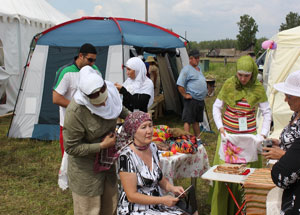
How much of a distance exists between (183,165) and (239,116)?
0.74m

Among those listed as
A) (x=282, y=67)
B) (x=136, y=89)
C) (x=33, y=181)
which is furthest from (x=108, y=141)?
(x=282, y=67)

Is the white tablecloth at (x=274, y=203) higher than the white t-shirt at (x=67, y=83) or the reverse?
the reverse

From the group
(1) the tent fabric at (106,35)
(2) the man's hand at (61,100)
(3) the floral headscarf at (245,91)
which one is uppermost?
(1) the tent fabric at (106,35)

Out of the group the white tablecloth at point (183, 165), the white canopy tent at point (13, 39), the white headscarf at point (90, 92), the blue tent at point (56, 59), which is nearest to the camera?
the white headscarf at point (90, 92)

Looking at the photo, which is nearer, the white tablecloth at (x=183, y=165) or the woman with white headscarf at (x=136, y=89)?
the white tablecloth at (x=183, y=165)

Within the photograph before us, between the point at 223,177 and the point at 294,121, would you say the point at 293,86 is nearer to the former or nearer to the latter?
the point at 294,121

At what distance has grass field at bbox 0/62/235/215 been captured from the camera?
385 cm

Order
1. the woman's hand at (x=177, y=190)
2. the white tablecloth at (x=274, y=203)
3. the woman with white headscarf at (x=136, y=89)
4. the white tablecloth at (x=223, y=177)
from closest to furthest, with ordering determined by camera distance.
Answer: the white tablecloth at (x=274, y=203)
the woman's hand at (x=177, y=190)
the white tablecloth at (x=223, y=177)
the woman with white headscarf at (x=136, y=89)

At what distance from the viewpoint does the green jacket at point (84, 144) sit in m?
2.31

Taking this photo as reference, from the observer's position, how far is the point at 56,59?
20.6ft

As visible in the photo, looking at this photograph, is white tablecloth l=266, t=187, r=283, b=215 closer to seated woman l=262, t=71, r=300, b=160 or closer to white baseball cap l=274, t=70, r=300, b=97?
seated woman l=262, t=71, r=300, b=160

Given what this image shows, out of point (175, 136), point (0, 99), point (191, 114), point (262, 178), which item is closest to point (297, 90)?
point (262, 178)

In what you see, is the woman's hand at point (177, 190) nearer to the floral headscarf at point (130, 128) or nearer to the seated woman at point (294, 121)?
the floral headscarf at point (130, 128)

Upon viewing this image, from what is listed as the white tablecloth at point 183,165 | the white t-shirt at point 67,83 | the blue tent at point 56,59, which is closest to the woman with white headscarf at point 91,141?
the white tablecloth at point 183,165
